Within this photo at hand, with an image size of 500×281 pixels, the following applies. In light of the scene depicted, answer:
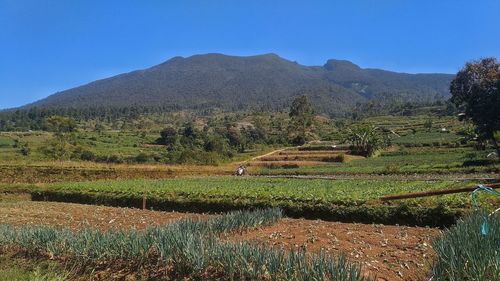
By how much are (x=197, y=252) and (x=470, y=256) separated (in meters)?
4.41

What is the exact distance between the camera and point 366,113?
160750 millimetres

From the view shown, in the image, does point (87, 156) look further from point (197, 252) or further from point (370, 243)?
point (197, 252)

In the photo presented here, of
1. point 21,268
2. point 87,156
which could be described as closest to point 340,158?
point 87,156

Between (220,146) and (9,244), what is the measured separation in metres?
67.1

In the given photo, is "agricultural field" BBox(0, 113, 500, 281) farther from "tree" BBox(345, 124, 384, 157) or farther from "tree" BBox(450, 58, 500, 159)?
"tree" BBox(345, 124, 384, 157)

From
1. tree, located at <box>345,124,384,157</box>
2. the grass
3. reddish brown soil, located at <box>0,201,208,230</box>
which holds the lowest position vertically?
tree, located at <box>345,124,384,157</box>

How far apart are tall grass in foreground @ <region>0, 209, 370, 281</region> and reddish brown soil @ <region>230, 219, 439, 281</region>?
23.0 inches

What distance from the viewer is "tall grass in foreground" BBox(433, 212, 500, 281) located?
5.61 metres

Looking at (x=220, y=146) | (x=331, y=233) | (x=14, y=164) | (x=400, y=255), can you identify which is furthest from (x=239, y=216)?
(x=220, y=146)

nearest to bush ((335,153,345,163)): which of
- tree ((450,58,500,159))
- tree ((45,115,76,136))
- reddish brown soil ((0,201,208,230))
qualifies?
tree ((450,58,500,159))

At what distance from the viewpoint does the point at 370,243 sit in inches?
403

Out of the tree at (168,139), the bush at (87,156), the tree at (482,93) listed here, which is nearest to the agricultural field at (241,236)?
the tree at (482,93)

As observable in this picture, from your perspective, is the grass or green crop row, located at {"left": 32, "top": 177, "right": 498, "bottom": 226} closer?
the grass

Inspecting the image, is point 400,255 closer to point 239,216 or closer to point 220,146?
point 239,216
